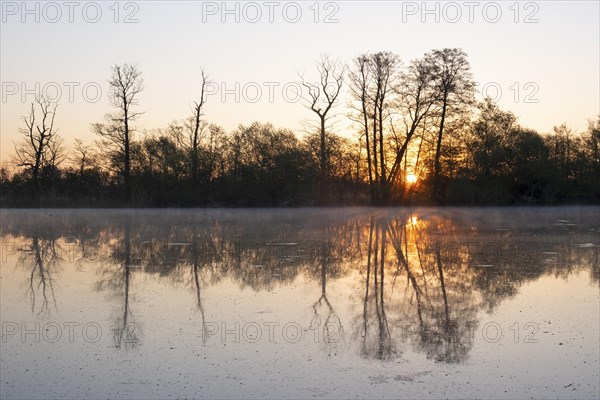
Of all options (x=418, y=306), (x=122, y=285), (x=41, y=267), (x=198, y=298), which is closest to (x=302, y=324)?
(x=418, y=306)

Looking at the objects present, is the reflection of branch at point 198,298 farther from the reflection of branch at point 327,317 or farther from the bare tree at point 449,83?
the bare tree at point 449,83

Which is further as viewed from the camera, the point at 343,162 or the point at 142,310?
the point at 343,162

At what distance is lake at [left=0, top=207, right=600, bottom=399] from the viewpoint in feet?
14.9

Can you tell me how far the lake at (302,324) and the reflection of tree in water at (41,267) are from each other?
57mm

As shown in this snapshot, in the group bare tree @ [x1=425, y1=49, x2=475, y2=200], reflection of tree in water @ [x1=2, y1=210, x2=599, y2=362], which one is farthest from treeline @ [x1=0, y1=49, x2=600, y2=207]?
reflection of tree in water @ [x1=2, y1=210, x2=599, y2=362]

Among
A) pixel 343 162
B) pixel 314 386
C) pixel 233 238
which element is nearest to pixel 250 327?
pixel 314 386

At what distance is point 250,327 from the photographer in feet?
20.5

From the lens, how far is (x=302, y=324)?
21.0 ft

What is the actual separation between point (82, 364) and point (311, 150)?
123 ft

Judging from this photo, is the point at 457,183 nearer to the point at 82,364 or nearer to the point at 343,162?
the point at 343,162

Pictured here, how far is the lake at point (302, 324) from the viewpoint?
454 cm

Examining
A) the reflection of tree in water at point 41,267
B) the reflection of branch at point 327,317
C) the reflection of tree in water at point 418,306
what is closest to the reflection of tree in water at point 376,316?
the reflection of tree in water at point 418,306

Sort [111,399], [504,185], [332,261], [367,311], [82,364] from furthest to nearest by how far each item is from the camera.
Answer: [504,185]
[332,261]
[367,311]
[82,364]
[111,399]

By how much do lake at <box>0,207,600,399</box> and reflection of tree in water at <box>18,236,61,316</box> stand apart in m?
0.06
